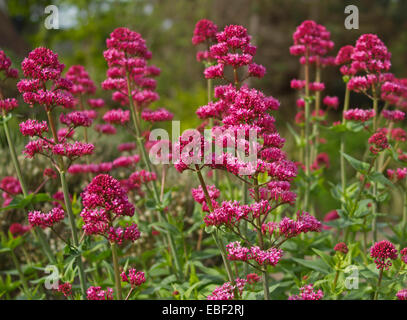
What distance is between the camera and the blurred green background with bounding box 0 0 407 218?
1443 cm

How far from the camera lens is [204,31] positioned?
365 centimetres

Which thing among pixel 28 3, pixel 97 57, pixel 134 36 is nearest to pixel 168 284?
pixel 134 36

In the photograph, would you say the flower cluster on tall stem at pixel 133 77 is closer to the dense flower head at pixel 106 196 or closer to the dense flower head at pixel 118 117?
the dense flower head at pixel 118 117

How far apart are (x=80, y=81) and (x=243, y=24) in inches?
287

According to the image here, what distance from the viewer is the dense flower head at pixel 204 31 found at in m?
3.62

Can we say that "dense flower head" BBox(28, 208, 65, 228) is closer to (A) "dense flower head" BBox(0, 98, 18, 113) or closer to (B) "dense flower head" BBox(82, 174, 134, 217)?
(B) "dense flower head" BBox(82, 174, 134, 217)

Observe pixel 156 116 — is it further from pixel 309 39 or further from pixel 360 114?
pixel 360 114

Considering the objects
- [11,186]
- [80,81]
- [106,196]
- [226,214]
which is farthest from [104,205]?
[80,81]

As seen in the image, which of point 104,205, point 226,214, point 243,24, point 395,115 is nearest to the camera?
point 226,214

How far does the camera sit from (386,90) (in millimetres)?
3580

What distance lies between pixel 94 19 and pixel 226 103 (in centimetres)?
1784

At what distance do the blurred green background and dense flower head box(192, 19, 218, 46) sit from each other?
20.0 feet

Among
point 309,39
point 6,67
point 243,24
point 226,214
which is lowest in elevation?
point 226,214
